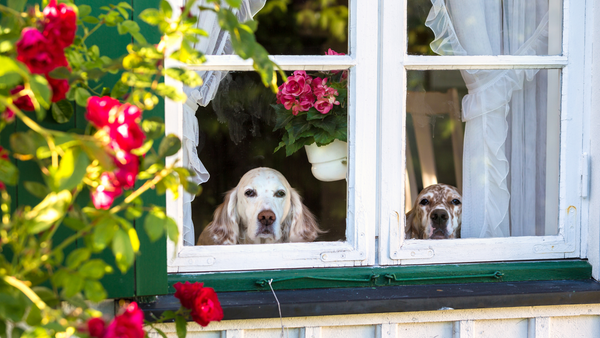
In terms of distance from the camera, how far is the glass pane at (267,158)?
1925 millimetres

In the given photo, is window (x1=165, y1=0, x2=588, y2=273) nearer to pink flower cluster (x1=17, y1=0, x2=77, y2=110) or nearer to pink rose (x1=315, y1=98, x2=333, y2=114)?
pink rose (x1=315, y1=98, x2=333, y2=114)

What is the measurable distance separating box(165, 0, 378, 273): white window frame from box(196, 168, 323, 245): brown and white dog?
7.8 inches

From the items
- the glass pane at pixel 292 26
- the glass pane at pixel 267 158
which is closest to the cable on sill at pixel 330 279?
the glass pane at pixel 267 158

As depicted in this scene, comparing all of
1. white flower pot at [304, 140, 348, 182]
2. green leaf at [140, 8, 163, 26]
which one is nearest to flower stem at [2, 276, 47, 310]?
green leaf at [140, 8, 163, 26]

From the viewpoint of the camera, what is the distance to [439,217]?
6.84 feet

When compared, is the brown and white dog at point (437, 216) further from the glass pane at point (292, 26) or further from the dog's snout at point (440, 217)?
the glass pane at point (292, 26)

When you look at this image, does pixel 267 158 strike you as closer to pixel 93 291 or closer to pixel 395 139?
pixel 395 139

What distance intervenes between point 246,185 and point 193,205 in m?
0.24

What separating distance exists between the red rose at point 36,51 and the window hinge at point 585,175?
1691mm

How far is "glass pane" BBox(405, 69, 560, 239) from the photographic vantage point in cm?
197

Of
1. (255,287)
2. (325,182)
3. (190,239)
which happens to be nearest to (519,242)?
(325,182)

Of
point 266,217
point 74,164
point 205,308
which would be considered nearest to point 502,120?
point 266,217

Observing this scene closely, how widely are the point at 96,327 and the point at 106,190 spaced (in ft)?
0.70

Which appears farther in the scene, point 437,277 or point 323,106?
point 323,106
